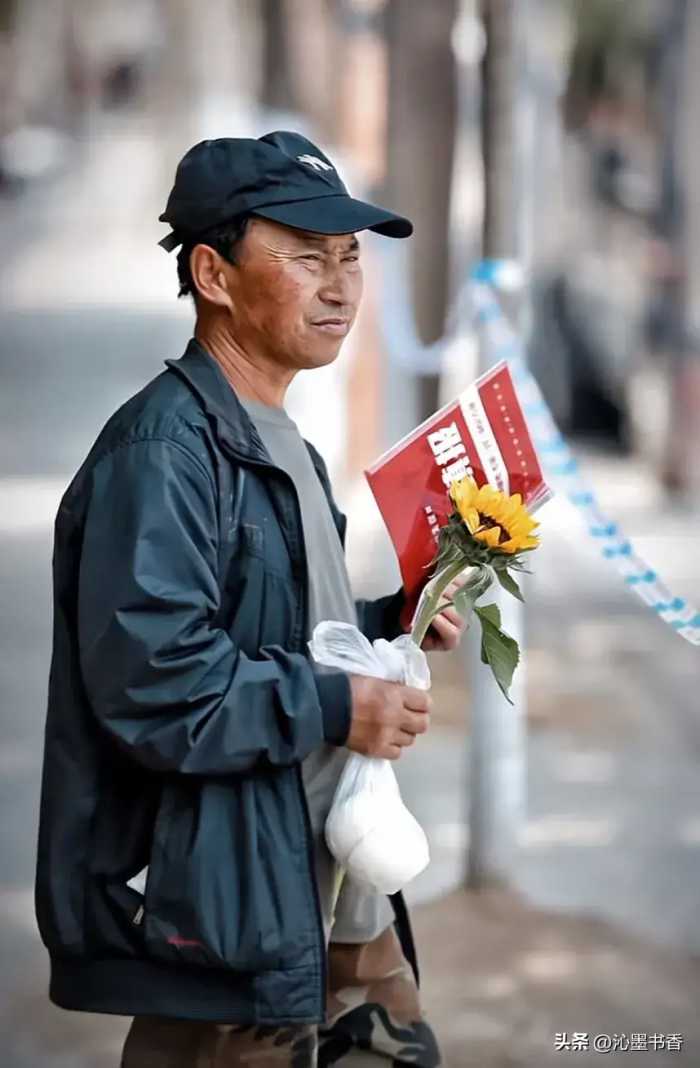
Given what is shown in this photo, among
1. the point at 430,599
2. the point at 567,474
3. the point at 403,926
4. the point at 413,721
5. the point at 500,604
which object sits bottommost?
the point at 500,604

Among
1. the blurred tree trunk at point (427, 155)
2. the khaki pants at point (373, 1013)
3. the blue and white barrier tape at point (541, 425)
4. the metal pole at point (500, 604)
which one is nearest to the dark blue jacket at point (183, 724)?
the khaki pants at point (373, 1013)

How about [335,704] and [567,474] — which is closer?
[335,704]

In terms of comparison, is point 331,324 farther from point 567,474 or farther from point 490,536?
point 567,474

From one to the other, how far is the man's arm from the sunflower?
0.31 metres

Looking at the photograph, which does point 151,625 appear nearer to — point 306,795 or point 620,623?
point 306,795

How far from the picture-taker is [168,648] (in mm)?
2092

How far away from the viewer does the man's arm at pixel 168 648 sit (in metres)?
2.10

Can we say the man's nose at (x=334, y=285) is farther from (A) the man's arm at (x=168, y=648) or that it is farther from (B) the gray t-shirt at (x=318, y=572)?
(A) the man's arm at (x=168, y=648)

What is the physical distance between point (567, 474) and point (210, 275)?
1.86 meters

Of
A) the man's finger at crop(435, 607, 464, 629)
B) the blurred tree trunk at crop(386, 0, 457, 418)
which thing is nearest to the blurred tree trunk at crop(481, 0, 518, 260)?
the blurred tree trunk at crop(386, 0, 457, 418)

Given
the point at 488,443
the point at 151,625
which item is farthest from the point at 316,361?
the point at 151,625

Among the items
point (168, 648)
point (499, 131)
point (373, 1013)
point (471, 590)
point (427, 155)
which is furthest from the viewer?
point (427, 155)

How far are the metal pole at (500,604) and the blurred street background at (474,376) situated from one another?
2 cm

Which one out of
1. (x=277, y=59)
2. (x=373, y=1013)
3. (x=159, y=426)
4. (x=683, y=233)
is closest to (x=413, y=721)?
(x=159, y=426)
